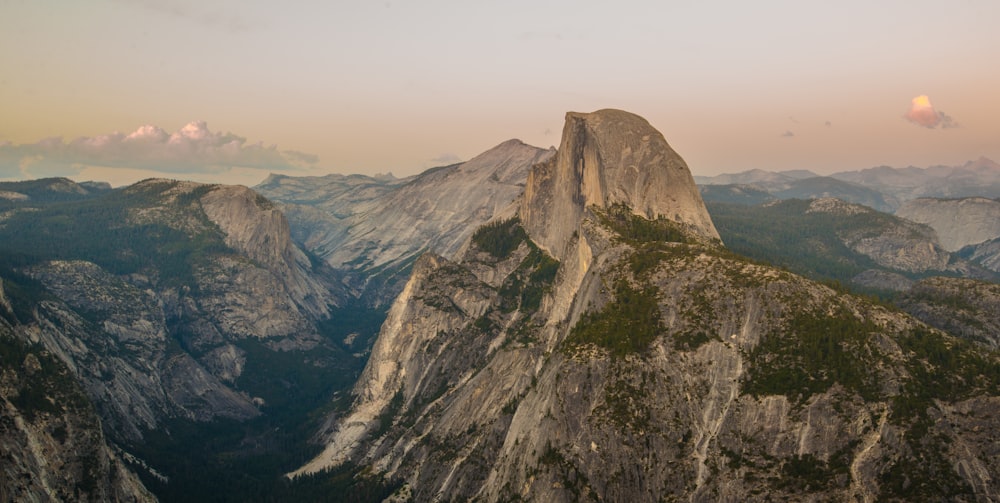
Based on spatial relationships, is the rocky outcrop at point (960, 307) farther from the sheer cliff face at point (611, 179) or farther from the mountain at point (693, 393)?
the sheer cliff face at point (611, 179)

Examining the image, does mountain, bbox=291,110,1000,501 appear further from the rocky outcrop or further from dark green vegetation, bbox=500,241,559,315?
the rocky outcrop

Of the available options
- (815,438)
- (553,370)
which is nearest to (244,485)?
(553,370)

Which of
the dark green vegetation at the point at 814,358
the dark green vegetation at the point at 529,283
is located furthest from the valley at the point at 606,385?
the dark green vegetation at the point at 529,283

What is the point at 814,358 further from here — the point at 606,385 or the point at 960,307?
the point at 960,307

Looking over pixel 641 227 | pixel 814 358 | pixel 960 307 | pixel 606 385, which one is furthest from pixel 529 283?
pixel 814 358

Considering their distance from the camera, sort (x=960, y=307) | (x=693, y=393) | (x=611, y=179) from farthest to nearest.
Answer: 1. (x=611, y=179)
2. (x=960, y=307)
3. (x=693, y=393)

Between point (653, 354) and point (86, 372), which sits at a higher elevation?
point (653, 354)

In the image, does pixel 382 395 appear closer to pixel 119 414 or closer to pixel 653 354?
pixel 119 414

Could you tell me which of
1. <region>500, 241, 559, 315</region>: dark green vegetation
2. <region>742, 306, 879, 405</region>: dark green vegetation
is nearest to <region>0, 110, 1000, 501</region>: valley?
<region>742, 306, 879, 405</region>: dark green vegetation
